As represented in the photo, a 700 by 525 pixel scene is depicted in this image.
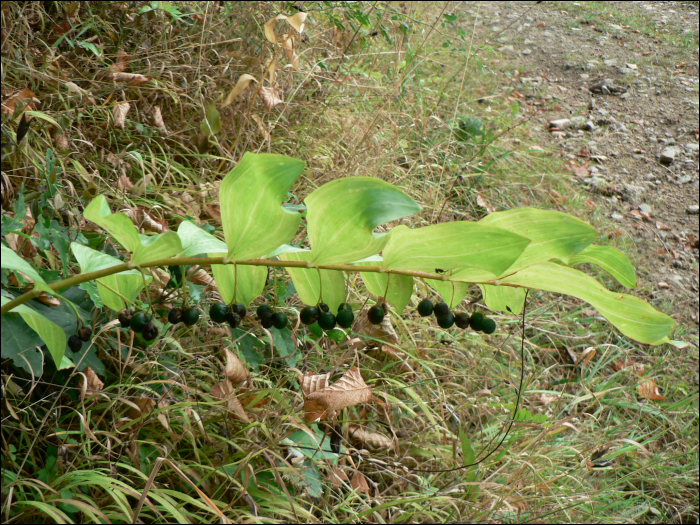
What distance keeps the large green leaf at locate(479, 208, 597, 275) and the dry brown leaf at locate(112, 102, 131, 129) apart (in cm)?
220

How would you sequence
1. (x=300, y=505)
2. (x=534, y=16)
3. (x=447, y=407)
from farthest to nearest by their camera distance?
(x=534, y=16) → (x=447, y=407) → (x=300, y=505)

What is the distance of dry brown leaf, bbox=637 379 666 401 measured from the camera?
117 inches

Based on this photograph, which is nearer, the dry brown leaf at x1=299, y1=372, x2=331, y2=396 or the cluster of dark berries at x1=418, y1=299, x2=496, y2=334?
the cluster of dark berries at x1=418, y1=299, x2=496, y2=334

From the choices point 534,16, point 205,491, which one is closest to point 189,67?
point 205,491

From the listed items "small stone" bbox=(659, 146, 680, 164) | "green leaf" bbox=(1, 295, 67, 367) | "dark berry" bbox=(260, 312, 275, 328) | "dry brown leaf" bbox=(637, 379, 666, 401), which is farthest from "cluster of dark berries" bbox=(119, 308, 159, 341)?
"small stone" bbox=(659, 146, 680, 164)

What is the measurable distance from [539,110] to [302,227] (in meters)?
4.11

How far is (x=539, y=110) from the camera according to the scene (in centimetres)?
567

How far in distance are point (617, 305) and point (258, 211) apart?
563mm

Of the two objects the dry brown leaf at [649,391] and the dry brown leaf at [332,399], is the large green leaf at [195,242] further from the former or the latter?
the dry brown leaf at [649,391]

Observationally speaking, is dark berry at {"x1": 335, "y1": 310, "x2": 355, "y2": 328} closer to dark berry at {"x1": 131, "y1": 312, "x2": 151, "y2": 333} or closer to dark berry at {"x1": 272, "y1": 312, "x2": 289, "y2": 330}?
dark berry at {"x1": 272, "y1": 312, "x2": 289, "y2": 330}

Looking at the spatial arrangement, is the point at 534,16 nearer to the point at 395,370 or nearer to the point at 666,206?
the point at 666,206

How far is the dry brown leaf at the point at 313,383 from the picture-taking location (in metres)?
1.83

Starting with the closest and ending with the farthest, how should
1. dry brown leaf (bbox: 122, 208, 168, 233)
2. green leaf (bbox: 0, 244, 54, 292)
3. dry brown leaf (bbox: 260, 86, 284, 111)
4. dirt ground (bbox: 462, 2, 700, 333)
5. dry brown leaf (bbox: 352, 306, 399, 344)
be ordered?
green leaf (bbox: 0, 244, 54, 292)
dry brown leaf (bbox: 122, 208, 168, 233)
dry brown leaf (bbox: 352, 306, 399, 344)
dry brown leaf (bbox: 260, 86, 284, 111)
dirt ground (bbox: 462, 2, 700, 333)

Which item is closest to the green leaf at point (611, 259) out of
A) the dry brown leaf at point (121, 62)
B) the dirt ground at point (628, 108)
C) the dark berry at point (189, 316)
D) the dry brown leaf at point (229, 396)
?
the dark berry at point (189, 316)
